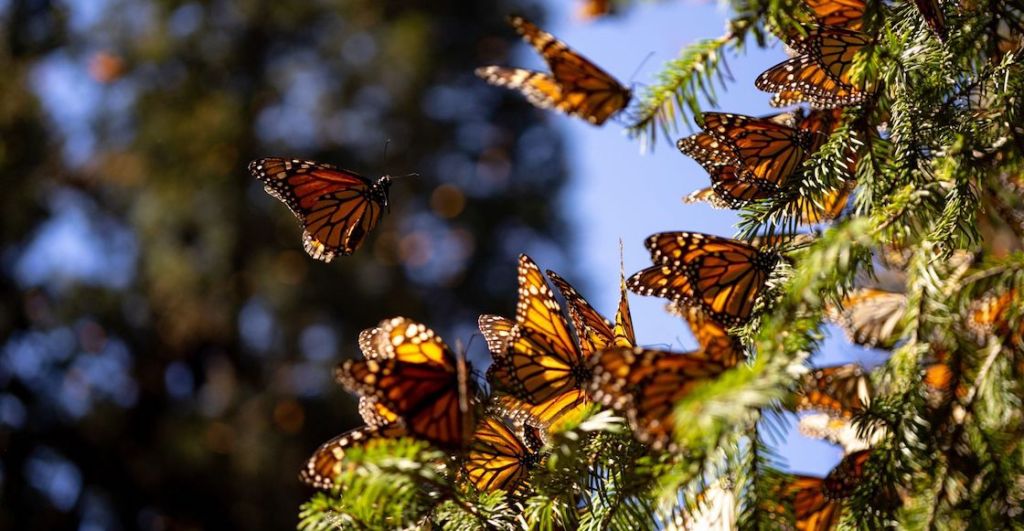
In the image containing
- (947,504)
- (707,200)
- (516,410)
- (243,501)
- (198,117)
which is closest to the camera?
(947,504)

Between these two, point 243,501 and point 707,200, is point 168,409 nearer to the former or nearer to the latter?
point 243,501

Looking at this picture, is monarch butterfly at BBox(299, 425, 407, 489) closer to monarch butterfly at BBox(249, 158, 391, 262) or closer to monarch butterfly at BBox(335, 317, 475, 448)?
monarch butterfly at BBox(335, 317, 475, 448)

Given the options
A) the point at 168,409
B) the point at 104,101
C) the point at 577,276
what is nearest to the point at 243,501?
the point at 168,409

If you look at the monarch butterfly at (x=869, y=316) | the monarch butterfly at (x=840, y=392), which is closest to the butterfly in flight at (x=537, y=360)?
the monarch butterfly at (x=840, y=392)

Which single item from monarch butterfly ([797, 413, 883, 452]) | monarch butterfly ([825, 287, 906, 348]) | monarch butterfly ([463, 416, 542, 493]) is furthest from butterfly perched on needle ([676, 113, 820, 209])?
monarch butterfly ([797, 413, 883, 452])

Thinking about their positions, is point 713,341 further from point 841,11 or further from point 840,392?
point 840,392

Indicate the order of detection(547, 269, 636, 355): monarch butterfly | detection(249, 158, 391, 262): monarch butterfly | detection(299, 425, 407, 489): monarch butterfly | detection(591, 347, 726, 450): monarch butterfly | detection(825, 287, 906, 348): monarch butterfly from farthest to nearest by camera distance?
detection(825, 287, 906, 348): monarch butterfly → detection(249, 158, 391, 262): monarch butterfly → detection(547, 269, 636, 355): monarch butterfly → detection(299, 425, 407, 489): monarch butterfly → detection(591, 347, 726, 450): monarch butterfly
